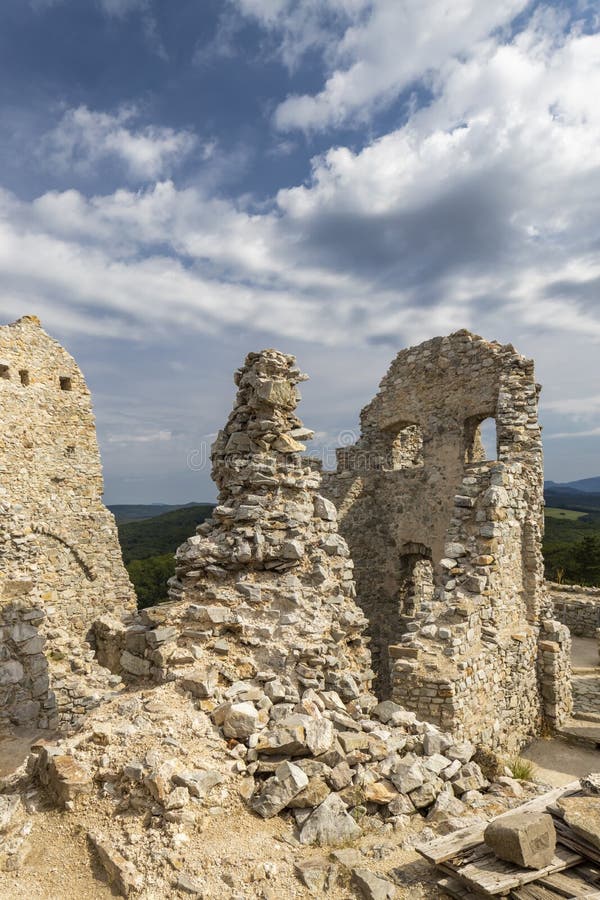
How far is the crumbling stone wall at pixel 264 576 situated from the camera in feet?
17.0

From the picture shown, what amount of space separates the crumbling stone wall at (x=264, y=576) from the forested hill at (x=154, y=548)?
127cm

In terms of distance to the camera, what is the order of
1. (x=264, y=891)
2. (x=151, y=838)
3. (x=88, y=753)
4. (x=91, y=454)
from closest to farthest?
(x=264, y=891) → (x=151, y=838) → (x=88, y=753) → (x=91, y=454)

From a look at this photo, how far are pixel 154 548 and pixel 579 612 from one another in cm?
3101

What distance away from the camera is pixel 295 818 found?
149 inches

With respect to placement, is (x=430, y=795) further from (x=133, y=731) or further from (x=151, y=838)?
(x=133, y=731)

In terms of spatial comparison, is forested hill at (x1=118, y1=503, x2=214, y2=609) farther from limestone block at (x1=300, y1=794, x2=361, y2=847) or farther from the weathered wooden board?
the weathered wooden board

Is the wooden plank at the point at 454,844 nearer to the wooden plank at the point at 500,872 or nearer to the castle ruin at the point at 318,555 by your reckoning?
the wooden plank at the point at 500,872

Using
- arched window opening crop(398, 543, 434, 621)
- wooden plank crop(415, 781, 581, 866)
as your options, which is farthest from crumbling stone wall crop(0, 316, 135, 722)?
wooden plank crop(415, 781, 581, 866)

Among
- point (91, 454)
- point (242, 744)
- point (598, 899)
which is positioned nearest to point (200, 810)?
point (242, 744)

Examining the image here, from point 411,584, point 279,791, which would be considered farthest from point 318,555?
point 411,584

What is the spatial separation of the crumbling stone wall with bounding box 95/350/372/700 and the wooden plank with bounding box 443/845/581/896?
2.07 m

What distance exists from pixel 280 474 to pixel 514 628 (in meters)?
5.17

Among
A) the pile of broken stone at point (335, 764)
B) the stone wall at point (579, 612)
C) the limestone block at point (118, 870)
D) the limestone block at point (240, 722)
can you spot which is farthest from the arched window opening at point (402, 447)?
the limestone block at point (118, 870)

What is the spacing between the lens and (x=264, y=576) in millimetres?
5742
